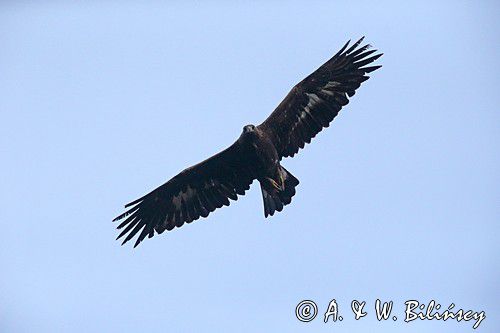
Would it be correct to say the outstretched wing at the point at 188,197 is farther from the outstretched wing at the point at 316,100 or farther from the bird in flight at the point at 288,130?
the outstretched wing at the point at 316,100

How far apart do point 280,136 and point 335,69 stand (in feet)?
3.91

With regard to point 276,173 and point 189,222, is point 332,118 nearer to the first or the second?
point 276,173

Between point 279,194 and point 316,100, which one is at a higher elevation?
point 316,100

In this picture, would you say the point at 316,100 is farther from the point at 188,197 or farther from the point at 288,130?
the point at 188,197

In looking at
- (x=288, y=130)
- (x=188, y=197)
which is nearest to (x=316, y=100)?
(x=288, y=130)

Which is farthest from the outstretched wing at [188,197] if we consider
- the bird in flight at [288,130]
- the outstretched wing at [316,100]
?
the outstretched wing at [316,100]

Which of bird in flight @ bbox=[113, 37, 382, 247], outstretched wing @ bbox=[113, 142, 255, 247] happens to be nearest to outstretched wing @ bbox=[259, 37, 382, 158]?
bird in flight @ bbox=[113, 37, 382, 247]

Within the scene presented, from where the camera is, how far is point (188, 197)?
16375mm

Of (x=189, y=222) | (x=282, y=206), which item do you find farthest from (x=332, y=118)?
(x=189, y=222)

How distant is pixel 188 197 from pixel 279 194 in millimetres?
1449

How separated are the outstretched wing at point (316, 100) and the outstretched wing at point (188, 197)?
2.51 ft

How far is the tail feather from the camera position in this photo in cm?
1567

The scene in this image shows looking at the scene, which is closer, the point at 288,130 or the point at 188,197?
the point at 288,130

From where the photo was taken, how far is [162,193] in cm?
1641
